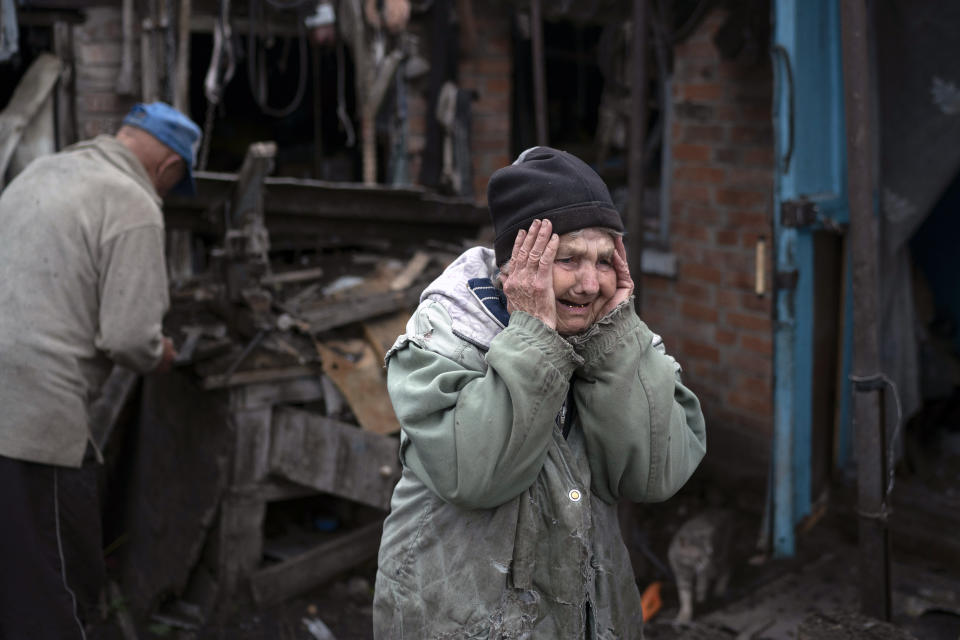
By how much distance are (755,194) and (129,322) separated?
3.35 m

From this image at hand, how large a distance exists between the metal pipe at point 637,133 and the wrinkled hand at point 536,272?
2.11 meters

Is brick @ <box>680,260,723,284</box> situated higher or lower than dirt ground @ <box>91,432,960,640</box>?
higher

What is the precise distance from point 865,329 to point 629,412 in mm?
1704

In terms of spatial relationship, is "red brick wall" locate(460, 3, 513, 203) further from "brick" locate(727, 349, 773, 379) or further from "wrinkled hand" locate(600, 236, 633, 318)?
"wrinkled hand" locate(600, 236, 633, 318)

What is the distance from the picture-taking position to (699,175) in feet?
18.8

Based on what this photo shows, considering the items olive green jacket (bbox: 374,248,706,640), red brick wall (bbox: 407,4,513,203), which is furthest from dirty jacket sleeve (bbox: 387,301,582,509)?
red brick wall (bbox: 407,4,513,203)

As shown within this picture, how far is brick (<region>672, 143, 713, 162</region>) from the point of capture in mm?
5672

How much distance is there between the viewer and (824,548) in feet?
16.2

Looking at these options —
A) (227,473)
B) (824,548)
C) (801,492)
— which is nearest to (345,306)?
(227,473)

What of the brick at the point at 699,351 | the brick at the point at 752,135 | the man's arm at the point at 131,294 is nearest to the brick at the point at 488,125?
the brick at the point at 752,135

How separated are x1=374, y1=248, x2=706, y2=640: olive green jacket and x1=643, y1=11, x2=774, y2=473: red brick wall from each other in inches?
128

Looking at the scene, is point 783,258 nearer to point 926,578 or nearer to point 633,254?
point 633,254

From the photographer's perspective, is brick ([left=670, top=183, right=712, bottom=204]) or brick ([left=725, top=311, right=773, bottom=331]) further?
brick ([left=670, top=183, right=712, bottom=204])

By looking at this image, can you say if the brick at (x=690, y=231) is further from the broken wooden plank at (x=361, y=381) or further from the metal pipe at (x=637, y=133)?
the broken wooden plank at (x=361, y=381)
